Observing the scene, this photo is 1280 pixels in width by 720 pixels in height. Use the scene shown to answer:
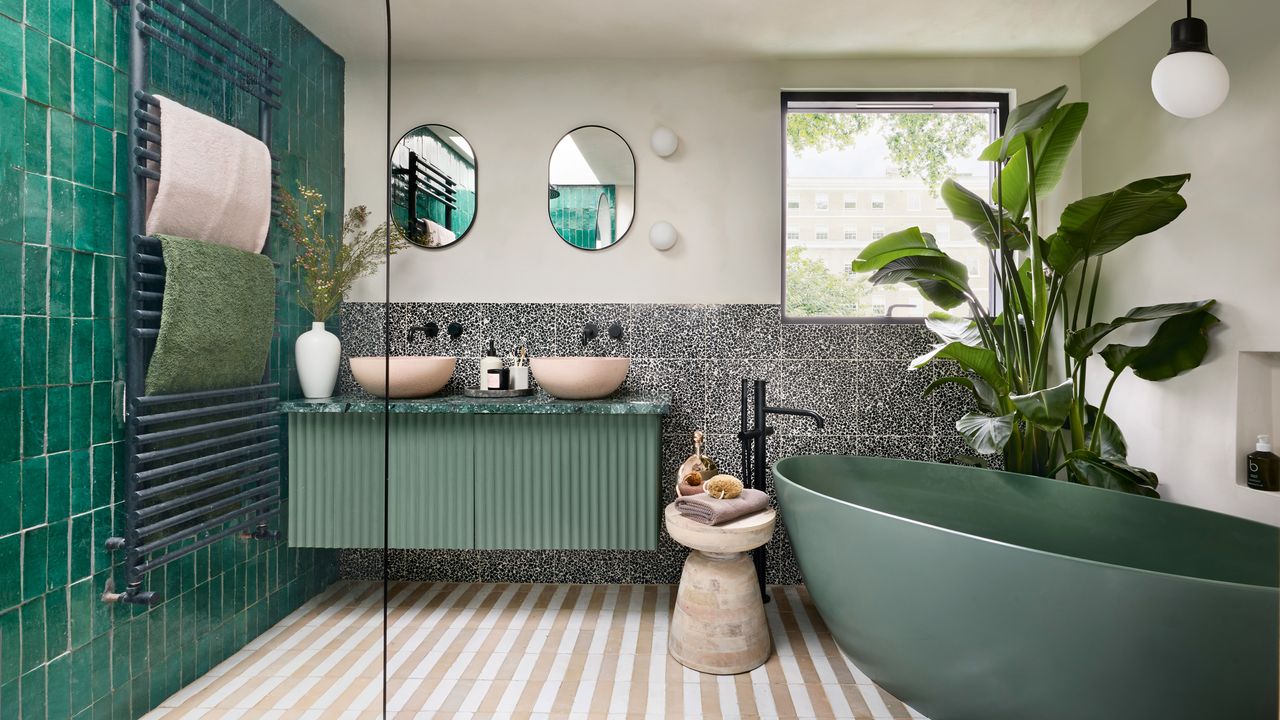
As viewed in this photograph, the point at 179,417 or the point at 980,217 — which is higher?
the point at 980,217

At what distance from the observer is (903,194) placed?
3.02m

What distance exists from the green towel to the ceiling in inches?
84.7

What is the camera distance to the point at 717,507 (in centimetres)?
221

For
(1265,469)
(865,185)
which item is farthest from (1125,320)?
(865,185)

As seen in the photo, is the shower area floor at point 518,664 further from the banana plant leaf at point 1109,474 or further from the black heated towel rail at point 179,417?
the banana plant leaf at point 1109,474

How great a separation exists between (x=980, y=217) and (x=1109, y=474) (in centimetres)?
107

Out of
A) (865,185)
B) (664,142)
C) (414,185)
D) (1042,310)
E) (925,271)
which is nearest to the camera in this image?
(414,185)

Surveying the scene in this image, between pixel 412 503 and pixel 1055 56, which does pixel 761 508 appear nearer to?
pixel 412 503

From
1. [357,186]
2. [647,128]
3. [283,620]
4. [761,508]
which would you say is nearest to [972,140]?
[647,128]

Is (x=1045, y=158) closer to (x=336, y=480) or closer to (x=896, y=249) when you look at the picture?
(x=896, y=249)

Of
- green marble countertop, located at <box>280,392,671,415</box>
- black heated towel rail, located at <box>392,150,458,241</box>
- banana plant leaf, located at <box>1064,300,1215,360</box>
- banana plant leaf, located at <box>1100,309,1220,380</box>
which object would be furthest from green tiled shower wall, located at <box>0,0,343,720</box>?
banana plant leaf, located at <box>1100,309,1220,380</box>

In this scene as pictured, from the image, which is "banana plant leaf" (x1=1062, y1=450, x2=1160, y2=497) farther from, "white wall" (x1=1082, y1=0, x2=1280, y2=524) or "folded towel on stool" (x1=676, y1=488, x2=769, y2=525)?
"folded towel on stool" (x1=676, y1=488, x2=769, y2=525)

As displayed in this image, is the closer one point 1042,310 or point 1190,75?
point 1190,75

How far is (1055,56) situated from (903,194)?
882mm
